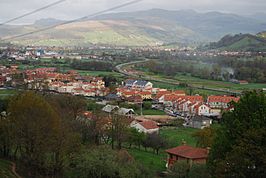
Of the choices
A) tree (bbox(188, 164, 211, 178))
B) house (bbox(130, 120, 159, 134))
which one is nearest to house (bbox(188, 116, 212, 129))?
house (bbox(130, 120, 159, 134))

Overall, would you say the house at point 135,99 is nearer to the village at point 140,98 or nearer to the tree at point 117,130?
the village at point 140,98

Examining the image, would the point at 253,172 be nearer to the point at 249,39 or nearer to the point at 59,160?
the point at 59,160

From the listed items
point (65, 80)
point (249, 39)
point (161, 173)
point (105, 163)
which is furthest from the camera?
point (249, 39)

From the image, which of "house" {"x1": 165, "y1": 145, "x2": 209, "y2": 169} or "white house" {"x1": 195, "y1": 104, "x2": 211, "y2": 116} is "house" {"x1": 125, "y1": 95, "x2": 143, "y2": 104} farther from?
"house" {"x1": 165, "y1": 145, "x2": 209, "y2": 169}

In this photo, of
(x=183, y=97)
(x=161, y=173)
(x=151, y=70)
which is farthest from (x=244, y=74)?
(x=161, y=173)

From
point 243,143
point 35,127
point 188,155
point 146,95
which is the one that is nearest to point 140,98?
point 146,95

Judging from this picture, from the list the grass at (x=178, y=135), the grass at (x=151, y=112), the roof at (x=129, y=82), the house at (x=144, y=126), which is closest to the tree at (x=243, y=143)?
the grass at (x=178, y=135)

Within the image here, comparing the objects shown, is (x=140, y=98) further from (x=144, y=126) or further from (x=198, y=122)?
(x=144, y=126)
